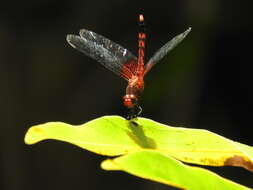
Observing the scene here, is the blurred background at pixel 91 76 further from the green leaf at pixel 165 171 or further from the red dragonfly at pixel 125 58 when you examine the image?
the green leaf at pixel 165 171

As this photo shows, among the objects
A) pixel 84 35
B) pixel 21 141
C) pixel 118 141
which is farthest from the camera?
pixel 21 141

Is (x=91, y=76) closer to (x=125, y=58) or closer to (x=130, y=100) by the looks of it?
(x=125, y=58)

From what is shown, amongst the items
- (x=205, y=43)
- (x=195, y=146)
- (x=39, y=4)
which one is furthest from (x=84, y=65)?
(x=195, y=146)

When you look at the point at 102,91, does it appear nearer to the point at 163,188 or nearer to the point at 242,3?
the point at 163,188

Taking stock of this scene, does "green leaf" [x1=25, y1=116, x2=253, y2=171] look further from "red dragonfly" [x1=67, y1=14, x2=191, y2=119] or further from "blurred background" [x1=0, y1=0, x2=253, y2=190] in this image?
"blurred background" [x1=0, y1=0, x2=253, y2=190]

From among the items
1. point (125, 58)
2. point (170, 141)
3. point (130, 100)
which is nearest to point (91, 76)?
point (125, 58)

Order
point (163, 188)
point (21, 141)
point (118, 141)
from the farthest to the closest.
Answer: point (21, 141), point (163, 188), point (118, 141)
